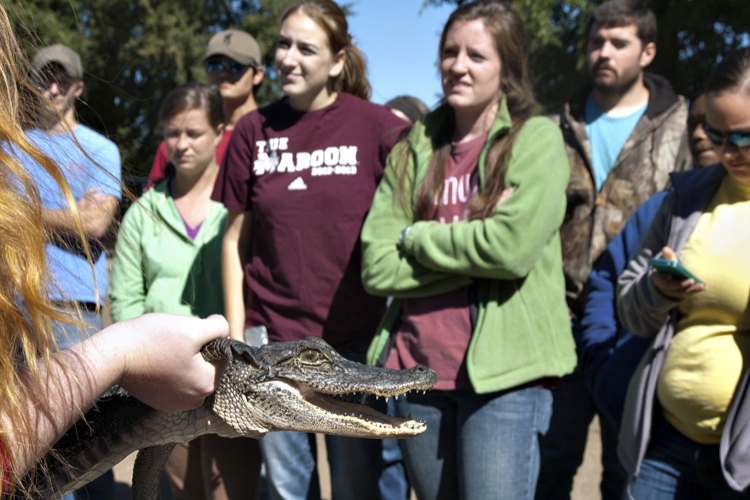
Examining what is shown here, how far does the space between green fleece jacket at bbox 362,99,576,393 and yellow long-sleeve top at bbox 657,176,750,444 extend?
0.39 m

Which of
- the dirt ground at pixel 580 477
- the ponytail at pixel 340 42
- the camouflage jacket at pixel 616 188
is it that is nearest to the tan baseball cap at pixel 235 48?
the ponytail at pixel 340 42

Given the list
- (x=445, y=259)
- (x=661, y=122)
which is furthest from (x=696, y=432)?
(x=661, y=122)

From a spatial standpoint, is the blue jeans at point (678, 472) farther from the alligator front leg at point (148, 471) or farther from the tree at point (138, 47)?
the tree at point (138, 47)

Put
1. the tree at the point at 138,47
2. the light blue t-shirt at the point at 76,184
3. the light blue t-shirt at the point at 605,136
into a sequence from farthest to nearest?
the tree at the point at 138,47 → the light blue t-shirt at the point at 605,136 → the light blue t-shirt at the point at 76,184

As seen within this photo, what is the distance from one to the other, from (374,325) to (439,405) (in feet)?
1.83

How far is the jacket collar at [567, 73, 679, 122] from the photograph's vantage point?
346 centimetres

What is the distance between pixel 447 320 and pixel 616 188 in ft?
3.93

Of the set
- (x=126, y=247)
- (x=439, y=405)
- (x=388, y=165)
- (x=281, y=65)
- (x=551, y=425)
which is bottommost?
(x=551, y=425)

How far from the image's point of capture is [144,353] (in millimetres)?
1336

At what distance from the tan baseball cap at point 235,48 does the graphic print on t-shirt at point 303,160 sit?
1.50 m

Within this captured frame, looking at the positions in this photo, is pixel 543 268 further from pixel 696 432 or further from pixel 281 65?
pixel 281 65

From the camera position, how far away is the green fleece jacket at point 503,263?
2.55m

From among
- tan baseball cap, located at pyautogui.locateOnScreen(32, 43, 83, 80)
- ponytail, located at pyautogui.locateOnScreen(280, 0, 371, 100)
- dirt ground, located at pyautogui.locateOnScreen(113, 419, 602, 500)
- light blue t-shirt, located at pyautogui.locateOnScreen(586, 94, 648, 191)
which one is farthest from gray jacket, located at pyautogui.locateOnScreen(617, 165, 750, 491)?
tan baseball cap, located at pyautogui.locateOnScreen(32, 43, 83, 80)

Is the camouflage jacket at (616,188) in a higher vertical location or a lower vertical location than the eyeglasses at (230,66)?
lower
